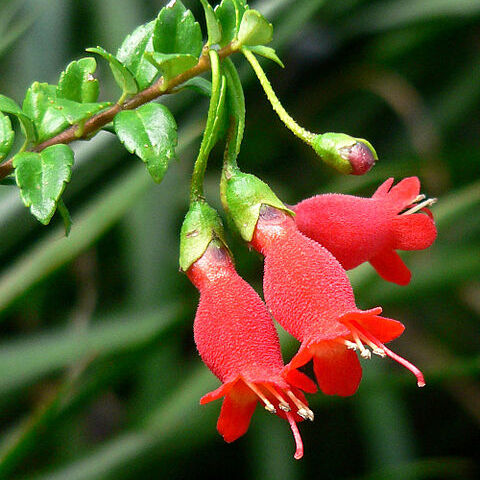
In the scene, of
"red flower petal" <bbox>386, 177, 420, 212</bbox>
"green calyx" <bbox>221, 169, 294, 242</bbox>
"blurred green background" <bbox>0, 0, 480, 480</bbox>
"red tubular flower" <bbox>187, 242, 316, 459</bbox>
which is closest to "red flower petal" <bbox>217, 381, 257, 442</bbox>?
"red tubular flower" <bbox>187, 242, 316, 459</bbox>

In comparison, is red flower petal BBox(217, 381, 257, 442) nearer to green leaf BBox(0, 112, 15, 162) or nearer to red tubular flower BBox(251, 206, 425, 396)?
red tubular flower BBox(251, 206, 425, 396)

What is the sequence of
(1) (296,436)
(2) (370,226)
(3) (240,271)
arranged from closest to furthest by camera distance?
(1) (296,436), (2) (370,226), (3) (240,271)

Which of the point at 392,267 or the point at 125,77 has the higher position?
the point at 125,77

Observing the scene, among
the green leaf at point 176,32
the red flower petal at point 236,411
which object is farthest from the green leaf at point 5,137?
the red flower petal at point 236,411

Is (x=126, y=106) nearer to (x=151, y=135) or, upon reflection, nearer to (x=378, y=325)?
(x=151, y=135)

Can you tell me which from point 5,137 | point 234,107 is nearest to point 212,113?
point 234,107

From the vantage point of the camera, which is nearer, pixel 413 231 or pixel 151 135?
pixel 151 135
